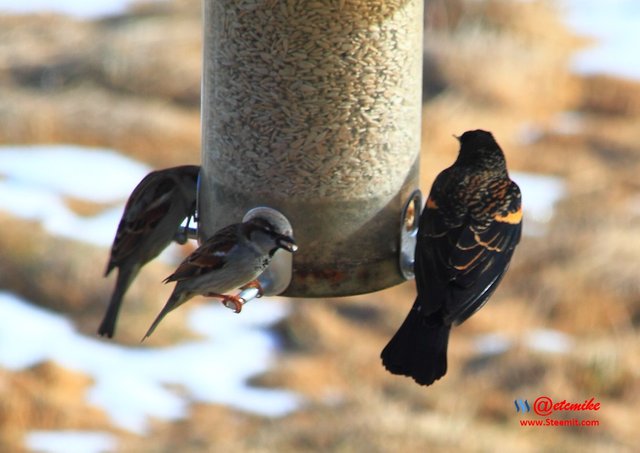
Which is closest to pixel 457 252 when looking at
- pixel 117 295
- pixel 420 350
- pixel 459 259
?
pixel 459 259

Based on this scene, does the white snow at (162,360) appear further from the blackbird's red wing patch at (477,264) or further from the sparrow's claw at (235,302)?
the sparrow's claw at (235,302)

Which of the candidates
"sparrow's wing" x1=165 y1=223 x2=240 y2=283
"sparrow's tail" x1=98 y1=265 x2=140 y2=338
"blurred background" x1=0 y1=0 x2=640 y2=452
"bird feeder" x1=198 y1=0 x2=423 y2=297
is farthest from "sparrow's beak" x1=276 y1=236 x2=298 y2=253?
"blurred background" x1=0 y1=0 x2=640 y2=452

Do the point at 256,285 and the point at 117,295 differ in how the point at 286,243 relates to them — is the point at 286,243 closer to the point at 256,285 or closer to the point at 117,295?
the point at 256,285

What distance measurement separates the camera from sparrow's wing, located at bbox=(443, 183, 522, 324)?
4656 millimetres

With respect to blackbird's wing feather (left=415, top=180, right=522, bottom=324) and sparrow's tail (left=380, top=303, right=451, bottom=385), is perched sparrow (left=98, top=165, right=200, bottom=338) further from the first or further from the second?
sparrow's tail (left=380, top=303, right=451, bottom=385)

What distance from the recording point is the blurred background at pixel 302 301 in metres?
11.2

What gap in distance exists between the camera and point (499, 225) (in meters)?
4.90

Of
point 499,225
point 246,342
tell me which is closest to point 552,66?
point 246,342

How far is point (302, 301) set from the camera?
537 inches

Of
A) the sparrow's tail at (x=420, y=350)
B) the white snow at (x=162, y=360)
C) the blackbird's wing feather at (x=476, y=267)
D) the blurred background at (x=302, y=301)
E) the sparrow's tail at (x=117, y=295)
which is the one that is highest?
the blackbird's wing feather at (x=476, y=267)

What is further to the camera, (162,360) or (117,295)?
(162,360)

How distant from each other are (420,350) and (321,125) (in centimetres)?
88

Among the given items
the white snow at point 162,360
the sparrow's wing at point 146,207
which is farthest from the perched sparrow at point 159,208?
the white snow at point 162,360

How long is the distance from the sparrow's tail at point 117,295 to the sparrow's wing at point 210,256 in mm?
1031
